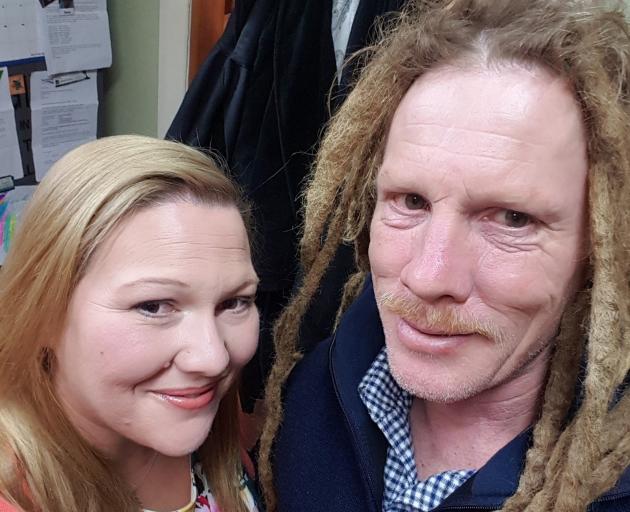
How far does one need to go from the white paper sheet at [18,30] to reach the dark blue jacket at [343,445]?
4.14 feet

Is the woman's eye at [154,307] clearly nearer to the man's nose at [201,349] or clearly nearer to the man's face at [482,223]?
the man's nose at [201,349]

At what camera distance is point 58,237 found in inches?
36.4

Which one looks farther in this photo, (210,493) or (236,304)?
(210,493)

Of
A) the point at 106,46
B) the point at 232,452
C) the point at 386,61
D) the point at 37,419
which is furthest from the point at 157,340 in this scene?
the point at 106,46

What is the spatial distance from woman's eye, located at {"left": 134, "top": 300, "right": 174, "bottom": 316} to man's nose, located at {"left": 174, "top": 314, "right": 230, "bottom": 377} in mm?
32

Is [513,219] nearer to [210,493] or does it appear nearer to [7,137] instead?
[210,493]

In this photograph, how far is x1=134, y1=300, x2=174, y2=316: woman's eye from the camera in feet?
2.94

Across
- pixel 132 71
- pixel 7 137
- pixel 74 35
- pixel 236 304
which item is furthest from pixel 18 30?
pixel 236 304

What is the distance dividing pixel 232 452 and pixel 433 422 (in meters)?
0.35

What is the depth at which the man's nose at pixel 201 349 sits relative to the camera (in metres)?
0.91

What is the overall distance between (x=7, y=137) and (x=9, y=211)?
213mm

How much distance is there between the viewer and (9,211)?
1.99 m

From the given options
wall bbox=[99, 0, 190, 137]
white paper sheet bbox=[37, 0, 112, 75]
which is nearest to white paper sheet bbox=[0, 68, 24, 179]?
white paper sheet bbox=[37, 0, 112, 75]

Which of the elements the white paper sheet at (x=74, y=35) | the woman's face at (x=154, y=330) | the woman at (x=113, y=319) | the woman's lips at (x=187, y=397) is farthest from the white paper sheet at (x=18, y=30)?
the woman's lips at (x=187, y=397)
